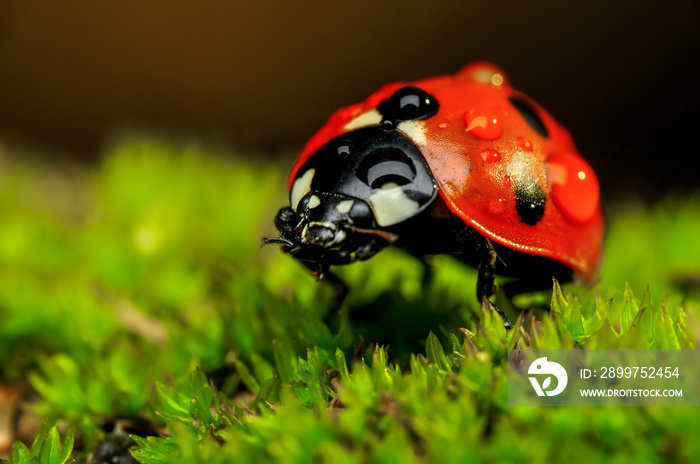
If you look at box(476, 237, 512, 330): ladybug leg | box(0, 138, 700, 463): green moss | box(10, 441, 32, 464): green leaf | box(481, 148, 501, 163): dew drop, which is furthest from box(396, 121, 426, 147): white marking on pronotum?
box(10, 441, 32, 464): green leaf

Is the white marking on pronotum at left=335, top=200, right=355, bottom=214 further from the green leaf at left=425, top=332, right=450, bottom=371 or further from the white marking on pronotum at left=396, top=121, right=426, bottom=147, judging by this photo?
the green leaf at left=425, top=332, right=450, bottom=371

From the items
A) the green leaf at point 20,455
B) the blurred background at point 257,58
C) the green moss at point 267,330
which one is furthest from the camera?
the blurred background at point 257,58

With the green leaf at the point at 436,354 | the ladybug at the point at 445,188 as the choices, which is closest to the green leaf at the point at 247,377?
the ladybug at the point at 445,188

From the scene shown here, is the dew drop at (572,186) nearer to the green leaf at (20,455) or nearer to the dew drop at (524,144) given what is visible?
the dew drop at (524,144)

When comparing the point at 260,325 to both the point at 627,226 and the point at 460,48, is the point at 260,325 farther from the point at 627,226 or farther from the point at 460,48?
the point at 460,48

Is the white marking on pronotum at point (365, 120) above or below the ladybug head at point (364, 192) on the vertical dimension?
above

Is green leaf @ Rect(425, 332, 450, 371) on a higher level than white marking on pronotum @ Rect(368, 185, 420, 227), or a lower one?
lower

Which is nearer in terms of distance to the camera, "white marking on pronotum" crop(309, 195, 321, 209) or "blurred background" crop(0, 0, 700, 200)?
"white marking on pronotum" crop(309, 195, 321, 209)
